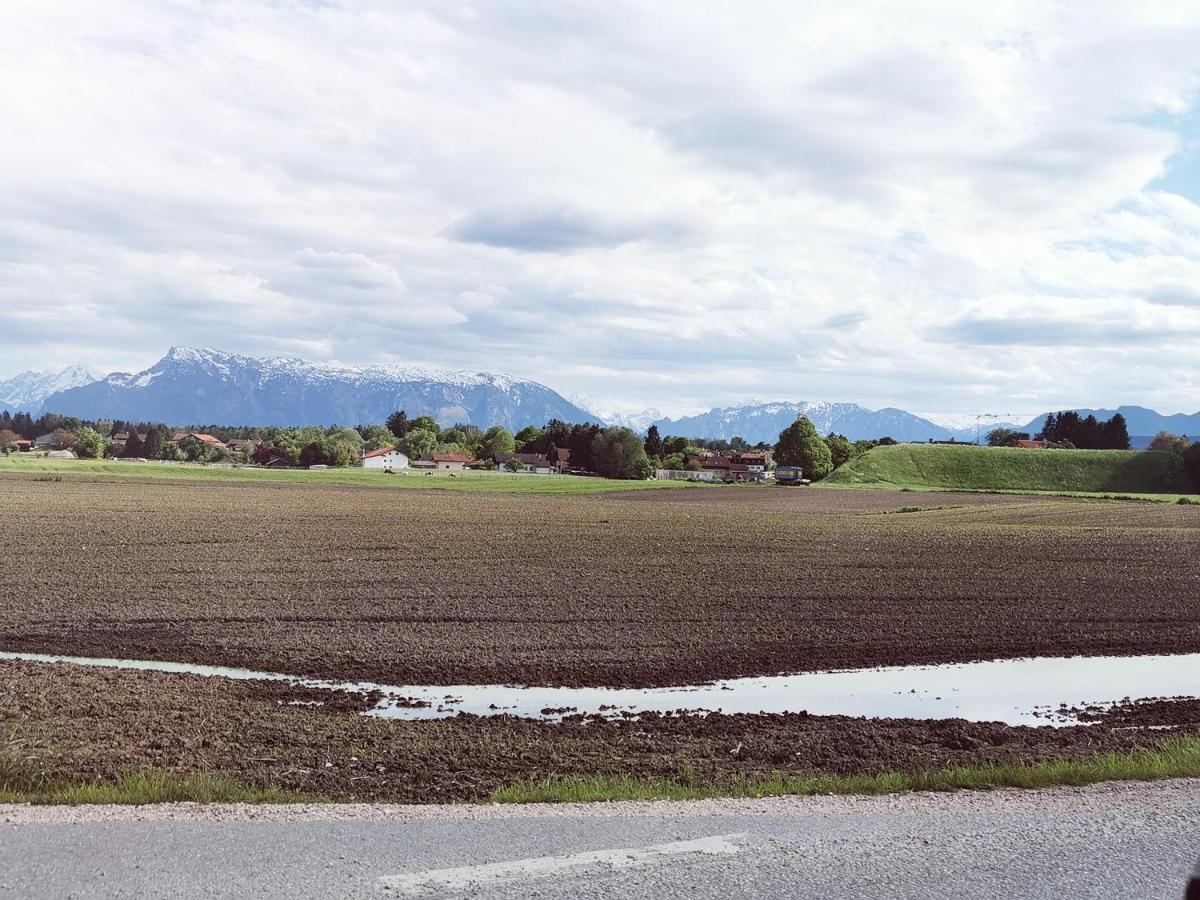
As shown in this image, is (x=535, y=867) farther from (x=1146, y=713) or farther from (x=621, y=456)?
(x=621, y=456)

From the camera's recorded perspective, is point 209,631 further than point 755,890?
Yes

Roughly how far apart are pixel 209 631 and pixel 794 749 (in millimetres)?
15851

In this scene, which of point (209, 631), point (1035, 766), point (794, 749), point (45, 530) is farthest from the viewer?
point (45, 530)

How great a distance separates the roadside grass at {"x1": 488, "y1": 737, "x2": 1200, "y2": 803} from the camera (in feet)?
34.1

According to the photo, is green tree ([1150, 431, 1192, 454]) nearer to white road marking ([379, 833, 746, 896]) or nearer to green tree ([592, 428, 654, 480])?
green tree ([592, 428, 654, 480])

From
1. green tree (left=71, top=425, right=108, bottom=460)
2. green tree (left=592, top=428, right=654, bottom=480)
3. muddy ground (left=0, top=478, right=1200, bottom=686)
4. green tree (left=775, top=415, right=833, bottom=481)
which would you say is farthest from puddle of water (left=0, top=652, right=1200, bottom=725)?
green tree (left=71, top=425, right=108, bottom=460)

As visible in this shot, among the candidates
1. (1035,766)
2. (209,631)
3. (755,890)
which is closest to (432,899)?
(755,890)

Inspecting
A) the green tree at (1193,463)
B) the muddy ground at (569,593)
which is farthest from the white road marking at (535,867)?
the green tree at (1193,463)

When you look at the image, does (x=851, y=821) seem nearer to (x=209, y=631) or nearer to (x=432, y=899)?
(x=432, y=899)

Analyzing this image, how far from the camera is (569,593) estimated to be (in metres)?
30.4

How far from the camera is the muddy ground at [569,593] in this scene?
22109 millimetres

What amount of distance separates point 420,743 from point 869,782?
20.5 ft

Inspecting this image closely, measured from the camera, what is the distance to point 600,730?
15508 millimetres

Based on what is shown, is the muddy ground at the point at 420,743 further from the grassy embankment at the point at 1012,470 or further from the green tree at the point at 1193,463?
the green tree at the point at 1193,463
